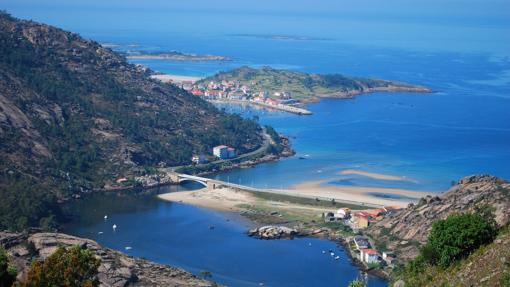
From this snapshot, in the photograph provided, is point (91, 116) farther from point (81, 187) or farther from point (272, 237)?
point (272, 237)

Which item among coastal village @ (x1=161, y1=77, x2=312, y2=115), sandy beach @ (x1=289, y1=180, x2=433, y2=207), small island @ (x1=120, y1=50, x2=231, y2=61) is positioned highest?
small island @ (x1=120, y1=50, x2=231, y2=61)

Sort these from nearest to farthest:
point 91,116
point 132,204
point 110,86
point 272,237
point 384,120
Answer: point 272,237 → point 132,204 → point 91,116 → point 110,86 → point 384,120

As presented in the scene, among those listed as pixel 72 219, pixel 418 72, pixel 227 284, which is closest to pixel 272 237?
pixel 227 284

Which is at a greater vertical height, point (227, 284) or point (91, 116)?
point (91, 116)

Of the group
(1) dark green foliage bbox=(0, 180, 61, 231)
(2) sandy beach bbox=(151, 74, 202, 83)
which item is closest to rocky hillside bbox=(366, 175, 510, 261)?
(1) dark green foliage bbox=(0, 180, 61, 231)

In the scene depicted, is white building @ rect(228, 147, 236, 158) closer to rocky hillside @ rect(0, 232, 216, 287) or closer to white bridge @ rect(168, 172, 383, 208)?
white bridge @ rect(168, 172, 383, 208)

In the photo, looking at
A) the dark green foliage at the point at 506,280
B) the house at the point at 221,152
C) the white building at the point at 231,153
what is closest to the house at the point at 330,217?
the house at the point at 221,152
